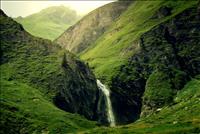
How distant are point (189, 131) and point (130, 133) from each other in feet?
88.5

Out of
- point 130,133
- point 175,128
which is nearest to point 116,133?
point 130,133

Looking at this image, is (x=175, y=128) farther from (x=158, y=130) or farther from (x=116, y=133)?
(x=116, y=133)

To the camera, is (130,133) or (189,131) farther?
(130,133)

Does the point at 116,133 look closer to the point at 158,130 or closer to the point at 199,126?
the point at 158,130

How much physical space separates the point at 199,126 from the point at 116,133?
33.1 m

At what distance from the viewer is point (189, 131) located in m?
181

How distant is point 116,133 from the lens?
7741 inches

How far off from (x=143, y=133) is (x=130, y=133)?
21.3ft

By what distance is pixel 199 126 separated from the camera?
18675cm

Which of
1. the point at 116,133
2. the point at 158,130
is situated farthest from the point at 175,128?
the point at 116,133

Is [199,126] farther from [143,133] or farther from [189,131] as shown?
[143,133]

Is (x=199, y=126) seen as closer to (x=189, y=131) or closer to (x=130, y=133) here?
(x=189, y=131)

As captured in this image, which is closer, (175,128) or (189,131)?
(189,131)

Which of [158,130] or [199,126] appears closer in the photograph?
[199,126]
